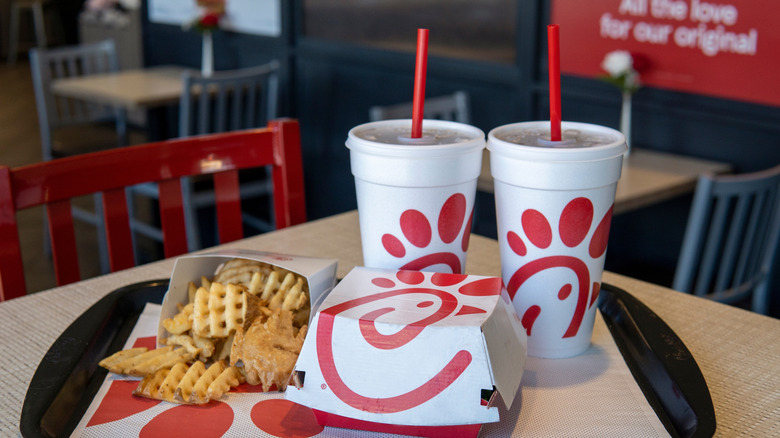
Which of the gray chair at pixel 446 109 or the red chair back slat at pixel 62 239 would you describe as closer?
the red chair back slat at pixel 62 239

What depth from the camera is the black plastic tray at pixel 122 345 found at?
2.31 ft

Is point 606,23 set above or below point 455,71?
above

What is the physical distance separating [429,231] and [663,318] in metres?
0.40

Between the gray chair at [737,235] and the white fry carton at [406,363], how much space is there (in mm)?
1301

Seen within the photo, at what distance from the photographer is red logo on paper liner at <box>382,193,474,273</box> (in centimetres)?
77

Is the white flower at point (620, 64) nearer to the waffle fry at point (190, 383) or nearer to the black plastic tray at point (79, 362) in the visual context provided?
the black plastic tray at point (79, 362)

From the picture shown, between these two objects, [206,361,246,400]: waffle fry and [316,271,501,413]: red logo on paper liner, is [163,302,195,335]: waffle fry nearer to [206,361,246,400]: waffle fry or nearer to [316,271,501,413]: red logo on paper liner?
[206,361,246,400]: waffle fry

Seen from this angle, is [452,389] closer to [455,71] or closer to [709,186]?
[709,186]

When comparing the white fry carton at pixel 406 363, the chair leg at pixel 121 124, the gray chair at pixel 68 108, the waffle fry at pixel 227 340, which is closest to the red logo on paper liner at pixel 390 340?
the white fry carton at pixel 406 363

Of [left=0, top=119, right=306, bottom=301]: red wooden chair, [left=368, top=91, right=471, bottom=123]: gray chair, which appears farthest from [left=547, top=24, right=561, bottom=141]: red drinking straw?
[left=368, top=91, right=471, bottom=123]: gray chair

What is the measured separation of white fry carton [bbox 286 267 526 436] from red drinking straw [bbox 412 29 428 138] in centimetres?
20

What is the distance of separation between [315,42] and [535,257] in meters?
3.29

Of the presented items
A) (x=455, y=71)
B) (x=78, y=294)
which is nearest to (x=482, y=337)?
(x=78, y=294)

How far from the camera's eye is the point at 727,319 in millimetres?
980
